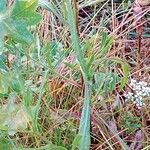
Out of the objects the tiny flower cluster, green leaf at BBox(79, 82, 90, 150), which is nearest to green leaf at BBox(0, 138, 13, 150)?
green leaf at BBox(79, 82, 90, 150)

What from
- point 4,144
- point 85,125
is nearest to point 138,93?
point 85,125

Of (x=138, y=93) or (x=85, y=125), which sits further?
(x=138, y=93)

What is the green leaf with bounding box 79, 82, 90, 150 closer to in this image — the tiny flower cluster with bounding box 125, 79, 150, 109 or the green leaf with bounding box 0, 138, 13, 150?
the green leaf with bounding box 0, 138, 13, 150

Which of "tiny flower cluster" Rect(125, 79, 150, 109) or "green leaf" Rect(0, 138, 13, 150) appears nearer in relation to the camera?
"green leaf" Rect(0, 138, 13, 150)

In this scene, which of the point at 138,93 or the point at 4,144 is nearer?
the point at 4,144

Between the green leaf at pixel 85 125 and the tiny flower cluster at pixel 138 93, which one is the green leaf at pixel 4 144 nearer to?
the green leaf at pixel 85 125

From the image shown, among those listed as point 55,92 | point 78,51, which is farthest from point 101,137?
point 78,51

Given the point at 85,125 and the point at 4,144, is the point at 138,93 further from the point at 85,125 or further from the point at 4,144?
the point at 4,144

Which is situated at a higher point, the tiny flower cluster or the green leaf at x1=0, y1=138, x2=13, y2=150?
the green leaf at x1=0, y1=138, x2=13, y2=150
